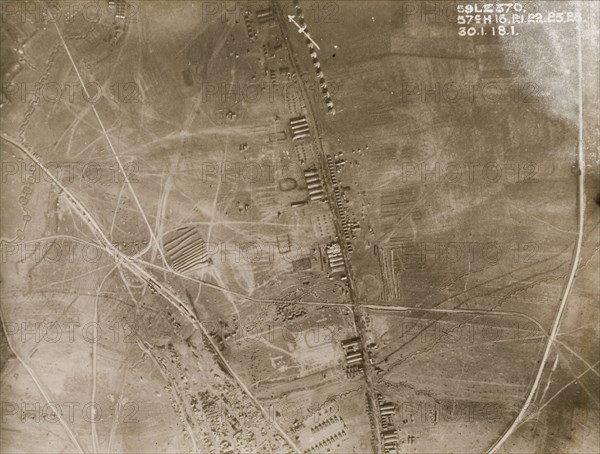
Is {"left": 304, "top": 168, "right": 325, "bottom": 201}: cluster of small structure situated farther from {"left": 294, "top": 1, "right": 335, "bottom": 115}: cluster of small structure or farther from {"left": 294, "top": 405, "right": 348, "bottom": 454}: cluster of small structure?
{"left": 294, "top": 405, "right": 348, "bottom": 454}: cluster of small structure

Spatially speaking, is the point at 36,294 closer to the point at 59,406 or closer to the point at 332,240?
the point at 59,406

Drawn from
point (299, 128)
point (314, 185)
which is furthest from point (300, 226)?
point (299, 128)

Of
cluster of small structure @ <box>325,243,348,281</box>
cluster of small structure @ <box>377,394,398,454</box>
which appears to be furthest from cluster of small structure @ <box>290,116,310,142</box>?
cluster of small structure @ <box>377,394,398,454</box>

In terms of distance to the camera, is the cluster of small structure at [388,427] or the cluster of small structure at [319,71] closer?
the cluster of small structure at [319,71]

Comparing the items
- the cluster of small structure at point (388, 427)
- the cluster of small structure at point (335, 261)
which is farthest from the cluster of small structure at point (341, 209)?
the cluster of small structure at point (388, 427)

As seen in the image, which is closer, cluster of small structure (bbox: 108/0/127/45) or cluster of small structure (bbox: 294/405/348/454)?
cluster of small structure (bbox: 108/0/127/45)

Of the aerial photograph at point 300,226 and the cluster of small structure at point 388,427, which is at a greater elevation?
the aerial photograph at point 300,226

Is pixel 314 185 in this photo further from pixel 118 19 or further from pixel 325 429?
pixel 118 19

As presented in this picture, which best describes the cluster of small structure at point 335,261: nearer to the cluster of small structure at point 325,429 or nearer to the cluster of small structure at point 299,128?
the cluster of small structure at point 299,128

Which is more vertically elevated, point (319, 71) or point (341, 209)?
point (319, 71)
